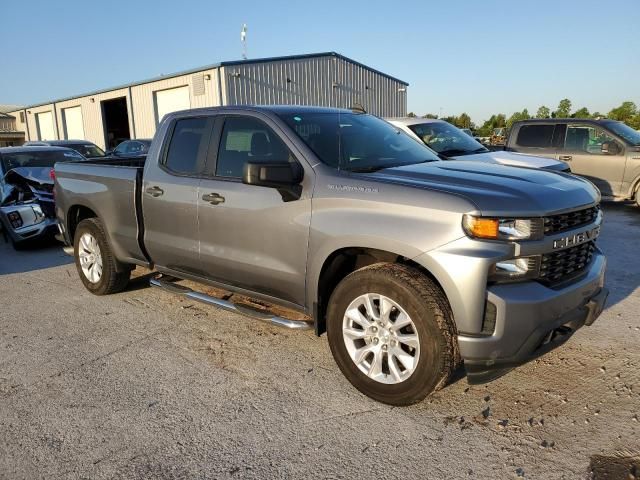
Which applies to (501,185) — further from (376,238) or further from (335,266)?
(335,266)

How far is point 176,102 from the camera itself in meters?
24.2

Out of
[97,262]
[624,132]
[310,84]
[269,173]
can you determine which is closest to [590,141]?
[624,132]

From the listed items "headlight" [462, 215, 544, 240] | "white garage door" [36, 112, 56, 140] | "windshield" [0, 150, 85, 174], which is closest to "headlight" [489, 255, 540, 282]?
"headlight" [462, 215, 544, 240]

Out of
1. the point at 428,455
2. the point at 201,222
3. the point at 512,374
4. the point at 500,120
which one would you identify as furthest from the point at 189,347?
the point at 500,120

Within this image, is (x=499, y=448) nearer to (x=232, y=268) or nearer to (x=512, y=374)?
(x=512, y=374)

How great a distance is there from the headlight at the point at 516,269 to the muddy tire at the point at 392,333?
334 mm

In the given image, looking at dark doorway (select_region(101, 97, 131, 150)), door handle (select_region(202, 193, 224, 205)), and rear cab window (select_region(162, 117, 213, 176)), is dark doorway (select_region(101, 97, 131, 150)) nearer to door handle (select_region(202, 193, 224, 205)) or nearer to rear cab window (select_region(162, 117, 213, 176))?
rear cab window (select_region(162, 117, 213, 176))

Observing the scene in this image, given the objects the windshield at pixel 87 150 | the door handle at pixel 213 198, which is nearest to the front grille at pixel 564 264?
the door handle at pixel 213 198

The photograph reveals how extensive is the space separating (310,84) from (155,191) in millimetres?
20981

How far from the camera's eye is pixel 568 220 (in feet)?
10.2

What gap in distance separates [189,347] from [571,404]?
9.19ft

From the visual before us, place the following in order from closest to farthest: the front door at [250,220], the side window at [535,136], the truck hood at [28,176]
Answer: the front door at [250,220] < the truck hood at [28,176] < the side window at [535,136]

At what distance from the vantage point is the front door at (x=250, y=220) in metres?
3.59

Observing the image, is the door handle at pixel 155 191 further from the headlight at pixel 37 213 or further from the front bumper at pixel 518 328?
the headlight at pixel 37 213
